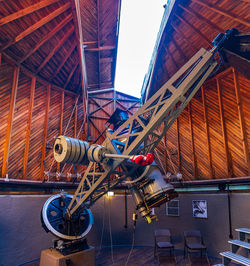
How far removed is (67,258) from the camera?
569cm

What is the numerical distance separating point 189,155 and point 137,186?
5.57 meters

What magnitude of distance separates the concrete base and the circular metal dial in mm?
471

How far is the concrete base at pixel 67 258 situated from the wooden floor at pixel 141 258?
Answer: 1.92 metres

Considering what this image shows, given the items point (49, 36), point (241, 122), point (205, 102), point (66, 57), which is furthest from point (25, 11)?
point (241, 122)

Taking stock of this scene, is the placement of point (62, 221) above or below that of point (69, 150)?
below

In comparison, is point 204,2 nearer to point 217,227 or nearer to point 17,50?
point 17,50

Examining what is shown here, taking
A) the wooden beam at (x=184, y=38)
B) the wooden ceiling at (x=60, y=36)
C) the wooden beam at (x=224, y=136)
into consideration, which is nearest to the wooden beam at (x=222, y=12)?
the wooden beam at (x=184, y=38)

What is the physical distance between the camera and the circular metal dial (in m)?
5.88

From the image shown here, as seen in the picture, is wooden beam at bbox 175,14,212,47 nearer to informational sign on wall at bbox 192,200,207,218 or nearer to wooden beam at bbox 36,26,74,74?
wooden beam at bbox 36,26,74,74

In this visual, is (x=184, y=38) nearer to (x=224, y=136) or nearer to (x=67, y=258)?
(x=224, y=136)

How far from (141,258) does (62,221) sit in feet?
13.6

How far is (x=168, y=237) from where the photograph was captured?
9.72 metres

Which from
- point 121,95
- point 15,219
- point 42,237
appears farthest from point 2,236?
point 121,95

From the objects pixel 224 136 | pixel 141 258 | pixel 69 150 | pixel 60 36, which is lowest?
pixel 141 258
